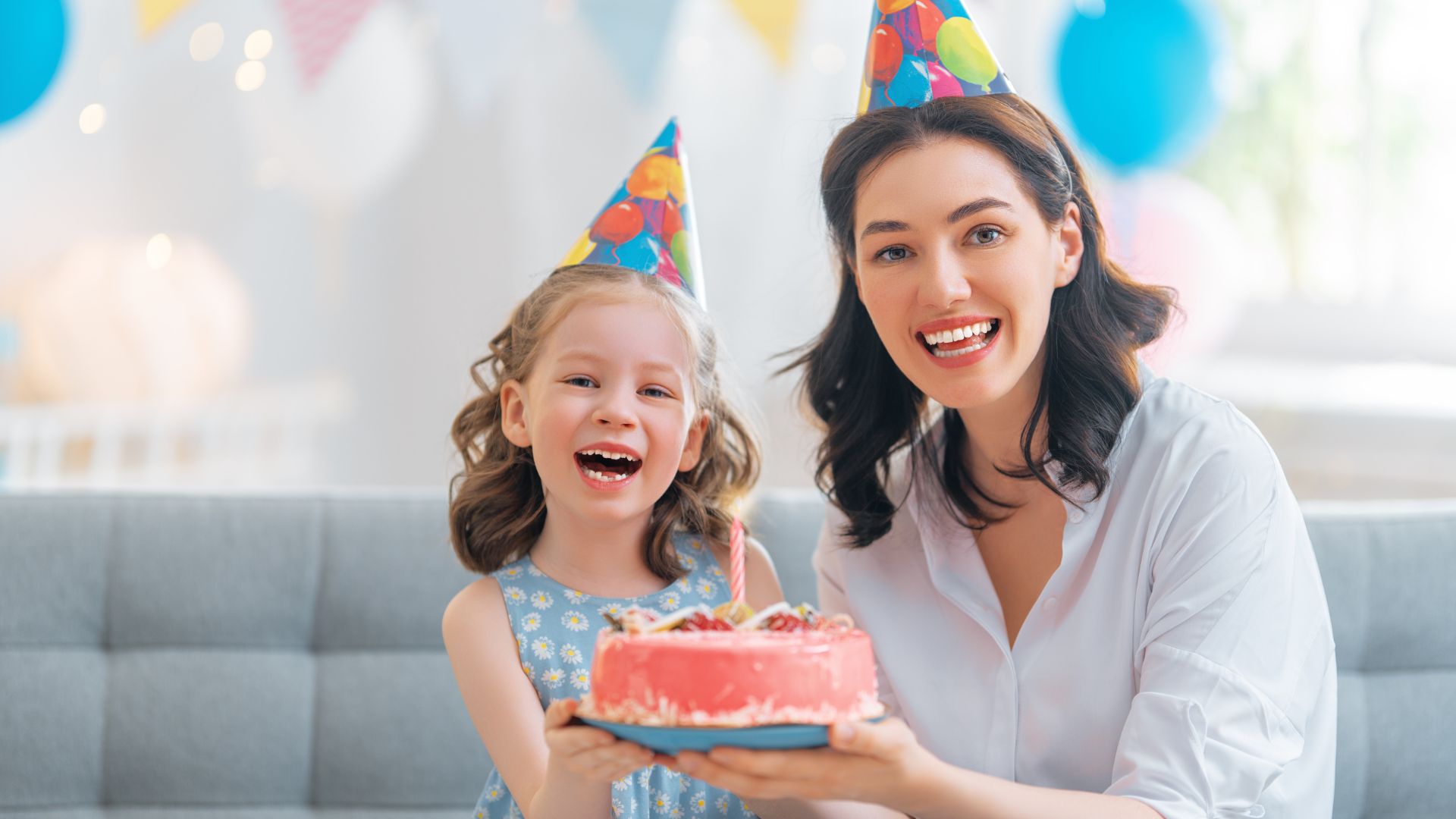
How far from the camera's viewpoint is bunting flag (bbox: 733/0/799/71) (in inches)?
115

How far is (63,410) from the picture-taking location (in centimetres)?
316

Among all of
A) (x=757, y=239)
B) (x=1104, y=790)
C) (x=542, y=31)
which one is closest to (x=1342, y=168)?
(x=757, y=239)

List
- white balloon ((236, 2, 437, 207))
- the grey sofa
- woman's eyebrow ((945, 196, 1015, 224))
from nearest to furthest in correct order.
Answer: woman's eyebrow ((945, 196, 1015, 224)), the grey sofa, white balloon ((236, 2, 437, 207))

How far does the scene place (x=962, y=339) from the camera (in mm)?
1295

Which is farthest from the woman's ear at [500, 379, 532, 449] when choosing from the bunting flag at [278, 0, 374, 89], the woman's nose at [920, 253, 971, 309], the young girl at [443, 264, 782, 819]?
the bunting flag at [278, 0, 374, 89]

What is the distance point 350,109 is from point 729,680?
8.26 feet

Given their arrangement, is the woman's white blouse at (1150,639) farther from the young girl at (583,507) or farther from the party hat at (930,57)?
the party hat at (930,57)

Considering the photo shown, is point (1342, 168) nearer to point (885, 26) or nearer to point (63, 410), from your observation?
point (885, 26)

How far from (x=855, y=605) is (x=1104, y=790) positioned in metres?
0.37

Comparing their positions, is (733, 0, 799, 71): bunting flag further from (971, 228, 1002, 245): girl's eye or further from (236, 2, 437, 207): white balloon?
(971, 228, 1002, 245): girl's eye

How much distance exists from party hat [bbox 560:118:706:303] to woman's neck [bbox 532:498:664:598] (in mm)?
295

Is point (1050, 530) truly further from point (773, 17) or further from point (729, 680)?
point (773, 17)

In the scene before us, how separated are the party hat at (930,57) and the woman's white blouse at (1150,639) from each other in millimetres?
406

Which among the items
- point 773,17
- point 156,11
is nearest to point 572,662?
point 773,17
